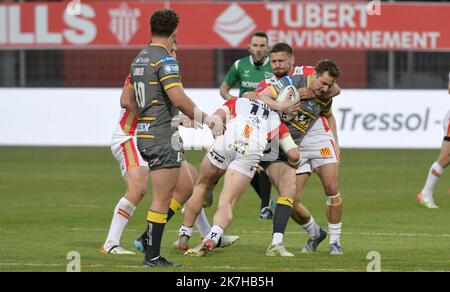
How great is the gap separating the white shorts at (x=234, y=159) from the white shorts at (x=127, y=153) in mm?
833

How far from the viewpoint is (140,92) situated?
1110cm

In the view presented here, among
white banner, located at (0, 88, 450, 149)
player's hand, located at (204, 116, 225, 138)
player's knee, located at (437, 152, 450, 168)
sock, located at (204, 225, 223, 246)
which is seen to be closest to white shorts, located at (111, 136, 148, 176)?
sock, located at (204, 225, 223, 246)

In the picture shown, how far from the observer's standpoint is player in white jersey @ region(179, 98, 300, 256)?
12.4 m

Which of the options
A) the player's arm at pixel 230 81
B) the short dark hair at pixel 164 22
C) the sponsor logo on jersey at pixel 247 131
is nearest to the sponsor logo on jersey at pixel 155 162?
the short dark hair at pixel 164 22

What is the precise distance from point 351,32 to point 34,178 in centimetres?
1056

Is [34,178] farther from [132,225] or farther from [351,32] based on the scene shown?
[351,32]

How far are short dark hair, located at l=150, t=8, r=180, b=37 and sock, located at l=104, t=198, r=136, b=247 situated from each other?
242 centimetres

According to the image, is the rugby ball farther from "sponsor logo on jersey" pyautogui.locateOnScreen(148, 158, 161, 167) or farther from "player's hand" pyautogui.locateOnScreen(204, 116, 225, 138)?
"sponsor logo on jersey" pyautogui.locateOnScreen(148, 158, 161, 167)

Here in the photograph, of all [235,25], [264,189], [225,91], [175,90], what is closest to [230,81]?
[225,91]

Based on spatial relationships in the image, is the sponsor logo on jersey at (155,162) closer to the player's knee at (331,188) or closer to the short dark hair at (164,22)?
the short dark hair at (164,22)

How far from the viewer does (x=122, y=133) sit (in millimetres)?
13016

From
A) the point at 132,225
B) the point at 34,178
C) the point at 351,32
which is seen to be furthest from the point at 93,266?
the point at 351,32
